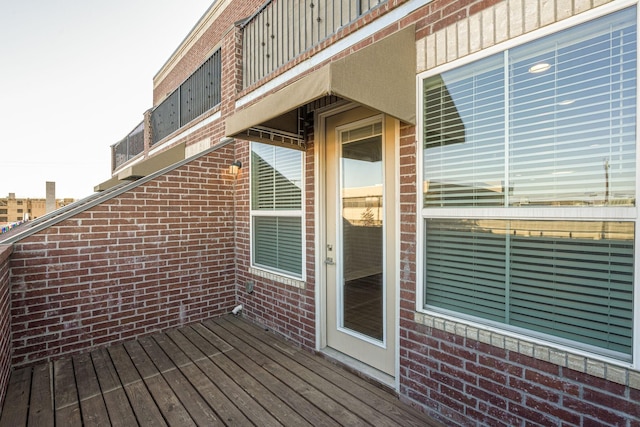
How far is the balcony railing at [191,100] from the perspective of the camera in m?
5.57

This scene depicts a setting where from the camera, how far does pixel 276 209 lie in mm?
3969

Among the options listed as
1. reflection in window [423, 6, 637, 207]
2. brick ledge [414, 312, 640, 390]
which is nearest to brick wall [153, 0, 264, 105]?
reflection in window [423, 6, 637, 207]

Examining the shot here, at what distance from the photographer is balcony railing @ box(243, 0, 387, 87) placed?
3.02 metres

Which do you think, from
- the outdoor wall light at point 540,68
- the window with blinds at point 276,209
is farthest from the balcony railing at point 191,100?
the outdoor wall light at point 540,68

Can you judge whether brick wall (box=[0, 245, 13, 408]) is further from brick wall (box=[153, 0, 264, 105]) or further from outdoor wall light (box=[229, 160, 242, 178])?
brick wall (box=[153, 0, 264, 105])

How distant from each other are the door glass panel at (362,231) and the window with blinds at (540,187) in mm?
578

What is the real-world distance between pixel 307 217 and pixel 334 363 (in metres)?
1.58

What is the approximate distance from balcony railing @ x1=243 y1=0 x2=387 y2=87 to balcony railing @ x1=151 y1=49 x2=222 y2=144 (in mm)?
1240

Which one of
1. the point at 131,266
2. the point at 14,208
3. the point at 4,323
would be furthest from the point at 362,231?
the point at 14,208

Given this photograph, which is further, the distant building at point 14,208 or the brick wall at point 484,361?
the distant building at point 14,208

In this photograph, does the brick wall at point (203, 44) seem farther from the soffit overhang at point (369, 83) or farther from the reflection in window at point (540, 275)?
the reflection in window at point (540, 275)

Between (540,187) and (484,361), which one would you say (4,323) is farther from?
(540,187)

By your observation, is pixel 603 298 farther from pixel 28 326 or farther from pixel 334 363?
pixel 28 326

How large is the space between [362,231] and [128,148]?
41.5ft
